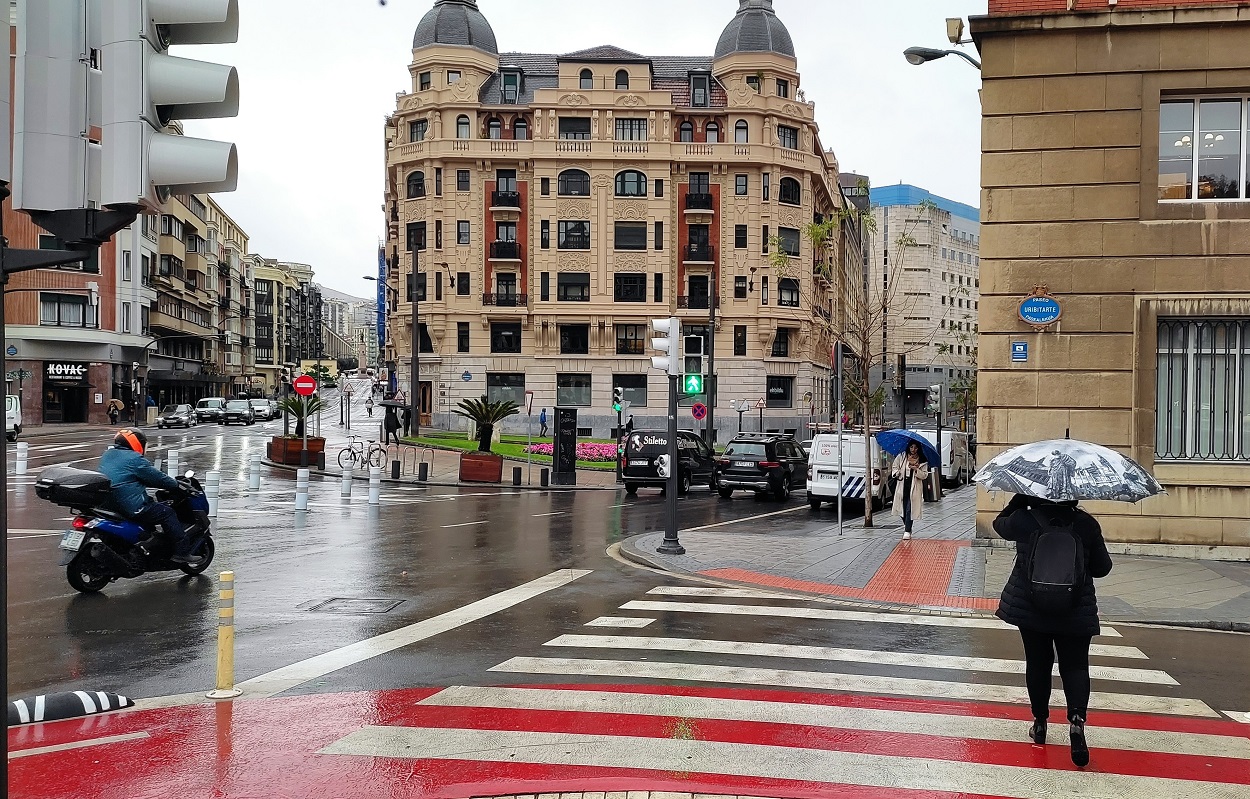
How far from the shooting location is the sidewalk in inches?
448

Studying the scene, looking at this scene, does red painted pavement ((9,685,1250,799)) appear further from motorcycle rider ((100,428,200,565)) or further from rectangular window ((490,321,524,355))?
rectangular window ((490,321,524,355))

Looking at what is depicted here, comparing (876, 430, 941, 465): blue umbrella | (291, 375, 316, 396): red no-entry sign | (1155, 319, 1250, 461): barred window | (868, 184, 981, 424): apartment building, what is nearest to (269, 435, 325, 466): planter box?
(291, 375, 316, 396): red no-entry sign

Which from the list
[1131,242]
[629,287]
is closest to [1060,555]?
[1131,242]

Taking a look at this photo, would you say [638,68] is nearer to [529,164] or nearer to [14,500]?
[529,164]

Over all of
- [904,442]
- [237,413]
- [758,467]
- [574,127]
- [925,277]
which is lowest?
[758,467]

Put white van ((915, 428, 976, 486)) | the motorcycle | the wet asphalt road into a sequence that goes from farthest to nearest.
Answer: white van ((915, 428, 976, 486)), the motorcycle, the wet asphalt road

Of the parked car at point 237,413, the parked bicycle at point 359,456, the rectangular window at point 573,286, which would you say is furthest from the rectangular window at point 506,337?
the parked bicycle at point 359,456

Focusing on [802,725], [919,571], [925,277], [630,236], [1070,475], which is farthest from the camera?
[925,277]

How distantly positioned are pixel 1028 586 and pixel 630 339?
52.6 metres

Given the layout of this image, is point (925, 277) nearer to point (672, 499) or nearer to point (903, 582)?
point (672, 499)

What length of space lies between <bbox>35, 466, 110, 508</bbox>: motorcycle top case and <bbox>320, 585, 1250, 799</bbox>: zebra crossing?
6.15 metres

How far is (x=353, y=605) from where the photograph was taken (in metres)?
11.1

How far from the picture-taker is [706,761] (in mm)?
5973

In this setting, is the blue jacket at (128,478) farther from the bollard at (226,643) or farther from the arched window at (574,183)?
the arched window at (574,183)
